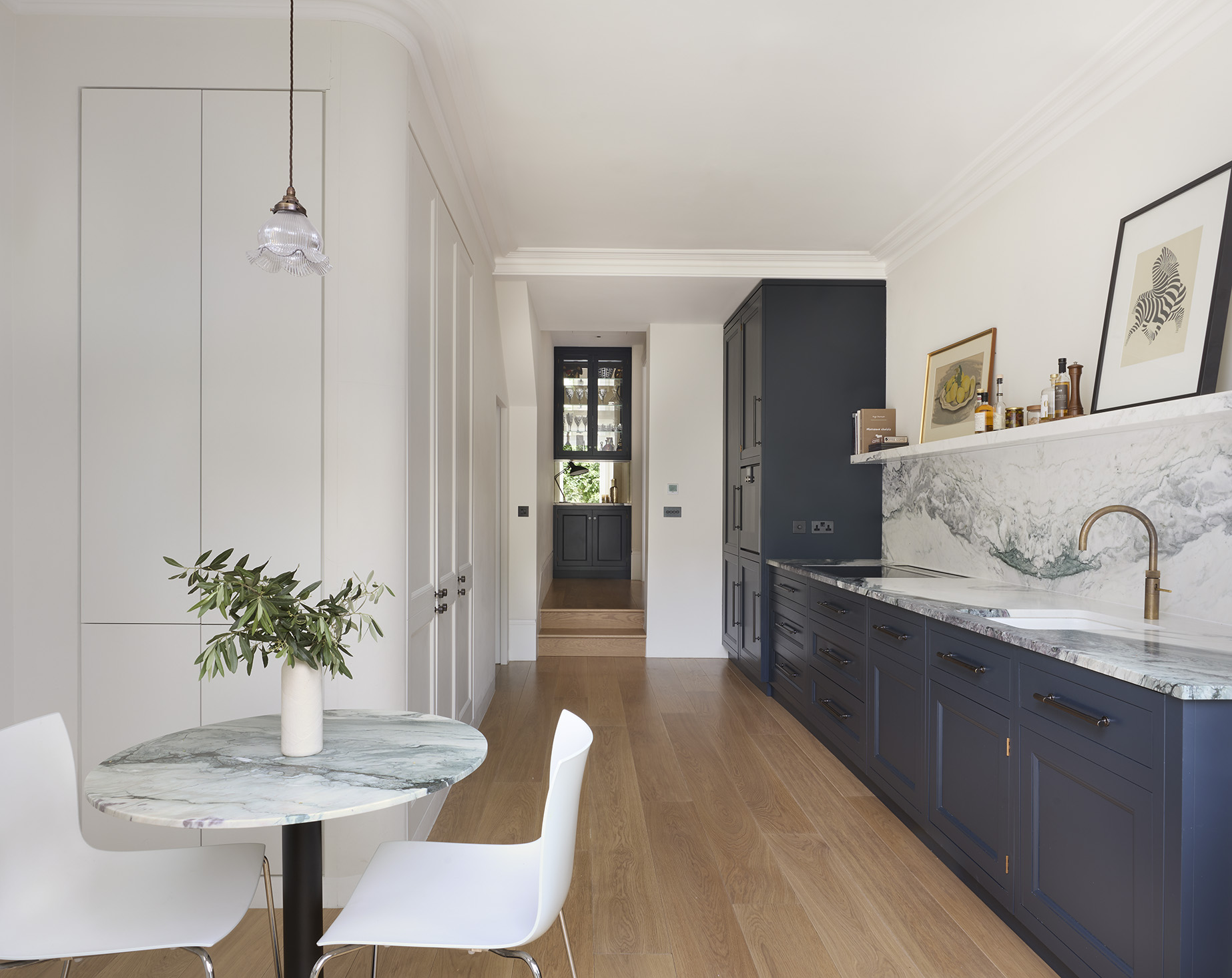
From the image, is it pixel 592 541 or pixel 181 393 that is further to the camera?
pixel 592 541

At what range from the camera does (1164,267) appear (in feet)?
7.66

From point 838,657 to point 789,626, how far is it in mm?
816

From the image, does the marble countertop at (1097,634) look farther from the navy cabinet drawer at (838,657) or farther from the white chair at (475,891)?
the white chair at (475,891)

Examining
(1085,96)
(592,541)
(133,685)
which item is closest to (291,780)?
(133,685)

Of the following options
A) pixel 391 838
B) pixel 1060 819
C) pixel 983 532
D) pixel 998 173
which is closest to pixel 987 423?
pixel 983 532

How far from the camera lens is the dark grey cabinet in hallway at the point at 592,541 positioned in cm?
816

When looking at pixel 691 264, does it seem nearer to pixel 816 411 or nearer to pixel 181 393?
pixel 816 411

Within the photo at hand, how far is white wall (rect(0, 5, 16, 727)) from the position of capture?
2.19 meters

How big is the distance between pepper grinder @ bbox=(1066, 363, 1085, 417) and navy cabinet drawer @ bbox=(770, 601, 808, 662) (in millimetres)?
1762

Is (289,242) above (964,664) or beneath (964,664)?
above

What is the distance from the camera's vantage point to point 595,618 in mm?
6105

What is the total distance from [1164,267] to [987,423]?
2.97ft

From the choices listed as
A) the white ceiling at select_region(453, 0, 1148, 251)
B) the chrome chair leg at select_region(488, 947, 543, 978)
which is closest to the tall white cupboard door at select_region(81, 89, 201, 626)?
the white ceiling at select_region(453, 0, 1148, 251)

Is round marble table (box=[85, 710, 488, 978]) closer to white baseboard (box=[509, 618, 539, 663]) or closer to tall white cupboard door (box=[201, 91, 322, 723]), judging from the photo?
tall white cupboard door (box=[201, 91, 322, 723])
